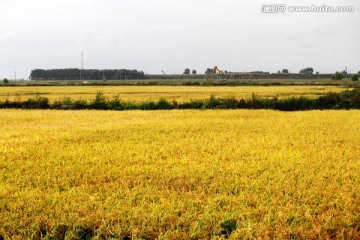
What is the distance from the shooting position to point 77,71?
5910 inches

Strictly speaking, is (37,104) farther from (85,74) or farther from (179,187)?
(85,74)

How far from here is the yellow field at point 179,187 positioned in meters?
4.18

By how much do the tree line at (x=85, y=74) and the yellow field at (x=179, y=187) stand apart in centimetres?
13775

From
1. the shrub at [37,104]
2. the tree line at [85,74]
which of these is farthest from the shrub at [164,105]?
the tree line at [85,74]

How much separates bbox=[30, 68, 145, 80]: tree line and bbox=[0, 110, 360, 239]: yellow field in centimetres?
13775

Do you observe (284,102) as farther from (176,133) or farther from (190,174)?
(190,174)

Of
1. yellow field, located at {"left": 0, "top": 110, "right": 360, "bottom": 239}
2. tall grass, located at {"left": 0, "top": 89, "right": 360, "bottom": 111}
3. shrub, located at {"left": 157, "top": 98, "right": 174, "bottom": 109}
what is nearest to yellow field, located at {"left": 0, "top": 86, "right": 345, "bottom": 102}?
tall grass, located at {"left": 0, "top": 89, "right": 360, "bottom": 111}

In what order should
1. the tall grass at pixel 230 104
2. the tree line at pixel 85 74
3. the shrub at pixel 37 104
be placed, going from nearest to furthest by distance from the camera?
the tall grass at pixel 230 104 < the shrub at pixel 37 104 < the tree line at pixel 85 74

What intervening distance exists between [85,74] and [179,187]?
147167 mm

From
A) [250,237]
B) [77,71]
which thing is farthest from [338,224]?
[77,71]

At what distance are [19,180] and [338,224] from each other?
4.77m

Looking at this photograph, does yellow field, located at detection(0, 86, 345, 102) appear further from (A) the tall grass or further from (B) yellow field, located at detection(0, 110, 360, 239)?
(B) yellow field, located at detection(0, 110, 360, 239)

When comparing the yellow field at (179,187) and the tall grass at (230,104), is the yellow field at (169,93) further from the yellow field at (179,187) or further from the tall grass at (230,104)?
the yellow field at (179,187)

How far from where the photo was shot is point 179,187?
226 inches
